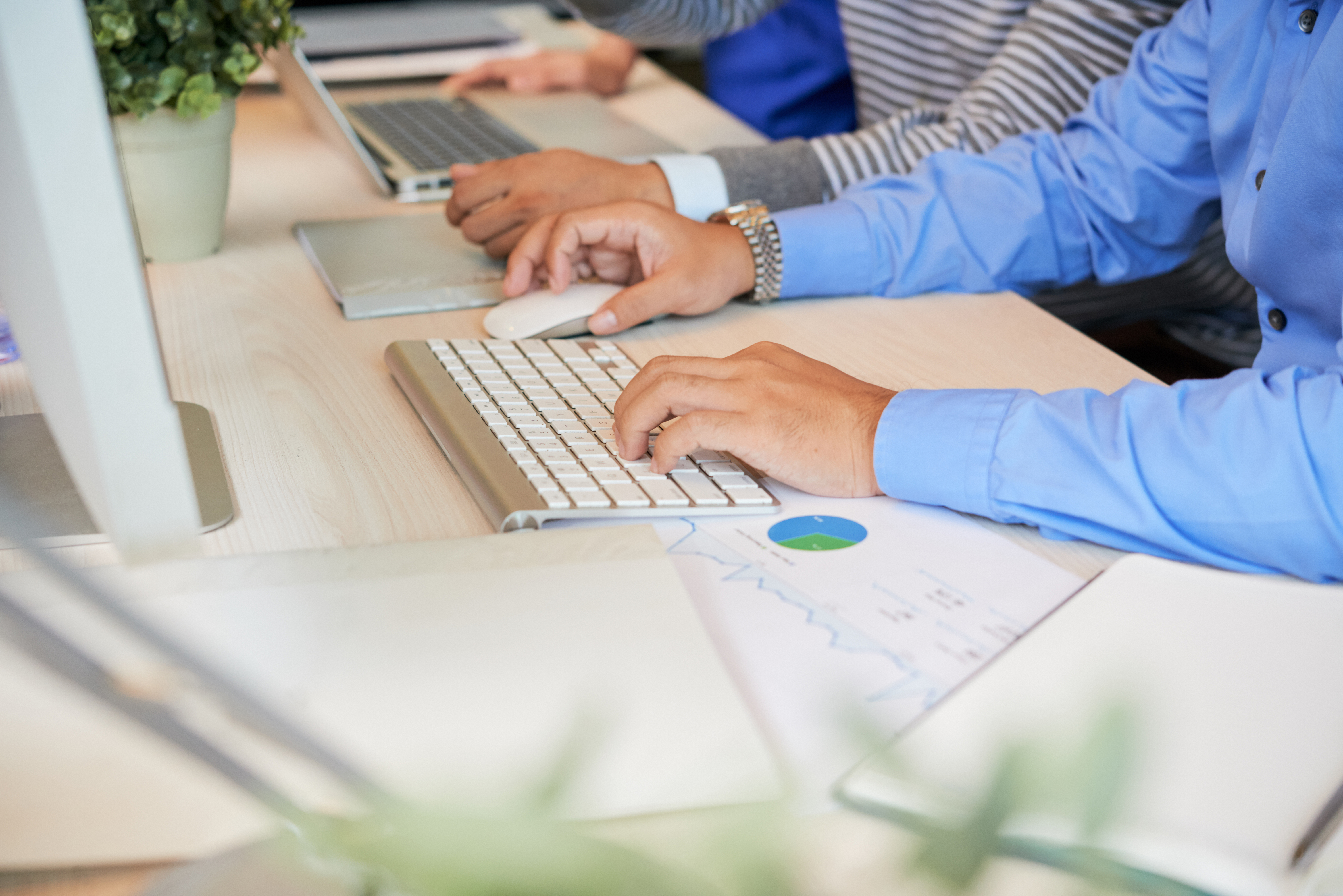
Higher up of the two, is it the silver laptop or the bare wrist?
the bare wrist

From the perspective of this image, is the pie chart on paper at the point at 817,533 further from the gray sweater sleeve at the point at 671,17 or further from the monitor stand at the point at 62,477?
the gray sweater sleeve at the point at 671,17

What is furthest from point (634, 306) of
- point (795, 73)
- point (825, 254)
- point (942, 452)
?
point (795, 73)

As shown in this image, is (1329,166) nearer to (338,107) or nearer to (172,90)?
(172,90)

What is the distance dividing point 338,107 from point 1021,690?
1203 mm

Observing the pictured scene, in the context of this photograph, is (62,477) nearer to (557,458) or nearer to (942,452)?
(557,458)

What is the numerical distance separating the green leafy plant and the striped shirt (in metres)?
0.43

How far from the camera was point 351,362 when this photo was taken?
2.77ft

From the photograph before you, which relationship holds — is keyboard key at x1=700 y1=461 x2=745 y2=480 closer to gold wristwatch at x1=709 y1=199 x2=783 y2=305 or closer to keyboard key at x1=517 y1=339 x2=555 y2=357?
keyboard key at x1=517 y1=339 x2=555 y2=357

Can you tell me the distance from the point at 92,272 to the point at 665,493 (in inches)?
13.8

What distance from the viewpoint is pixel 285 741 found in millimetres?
257

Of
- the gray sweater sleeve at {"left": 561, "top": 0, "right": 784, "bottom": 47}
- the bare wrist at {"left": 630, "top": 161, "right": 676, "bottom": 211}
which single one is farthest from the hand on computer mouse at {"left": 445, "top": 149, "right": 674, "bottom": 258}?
the gray sweater sleeve at {"left": 561, "top": 0, "right": 784, "bottom": 47}

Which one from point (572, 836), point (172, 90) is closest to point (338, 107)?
point (172, 90)

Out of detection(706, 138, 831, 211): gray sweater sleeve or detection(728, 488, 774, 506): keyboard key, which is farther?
detection(706, 138, 831, 211): gray sweater sleeve

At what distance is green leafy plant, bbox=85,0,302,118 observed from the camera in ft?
2.92
